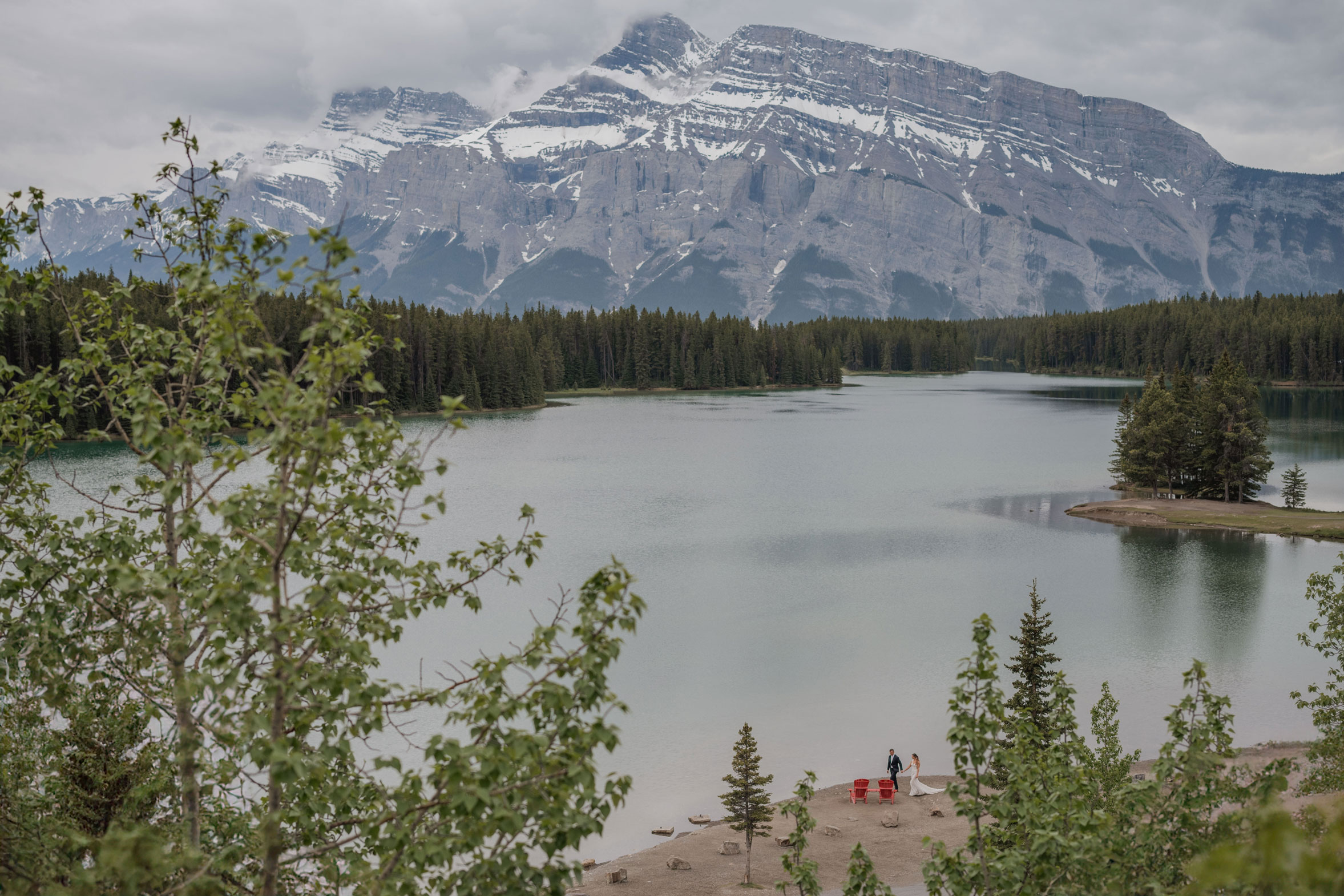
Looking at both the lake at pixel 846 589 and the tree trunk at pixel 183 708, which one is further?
the lake at pixel 846 589

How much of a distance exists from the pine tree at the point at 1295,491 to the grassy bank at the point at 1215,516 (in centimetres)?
79

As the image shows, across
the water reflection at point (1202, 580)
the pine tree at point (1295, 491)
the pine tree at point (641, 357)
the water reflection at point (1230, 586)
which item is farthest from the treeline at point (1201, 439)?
the pine tree at point (641, 357)

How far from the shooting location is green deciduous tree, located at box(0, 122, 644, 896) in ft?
21.5

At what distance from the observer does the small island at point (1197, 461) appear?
56406mm

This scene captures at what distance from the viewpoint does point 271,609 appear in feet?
25.5

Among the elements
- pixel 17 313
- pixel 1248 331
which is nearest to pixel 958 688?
pixel 17 313

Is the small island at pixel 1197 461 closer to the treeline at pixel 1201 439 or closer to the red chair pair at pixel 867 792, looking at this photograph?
the treeline at pixel 1201 439

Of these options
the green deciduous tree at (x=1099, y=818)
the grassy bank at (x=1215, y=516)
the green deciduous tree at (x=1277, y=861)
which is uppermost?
the green deciduous tree at (x=1277, y=861)

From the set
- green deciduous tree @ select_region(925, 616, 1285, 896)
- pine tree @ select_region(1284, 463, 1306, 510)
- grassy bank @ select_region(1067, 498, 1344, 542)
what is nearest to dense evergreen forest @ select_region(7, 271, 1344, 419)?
grassy bank @ select_region(1067, 498, 1344, 542)

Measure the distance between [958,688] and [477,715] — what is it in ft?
16.6

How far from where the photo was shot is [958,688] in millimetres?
9477

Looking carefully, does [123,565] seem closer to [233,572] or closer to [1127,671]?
[233,572]

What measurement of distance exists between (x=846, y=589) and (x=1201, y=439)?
3562 centimetres

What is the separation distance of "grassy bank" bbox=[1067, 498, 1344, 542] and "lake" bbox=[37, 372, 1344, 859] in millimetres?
1157
